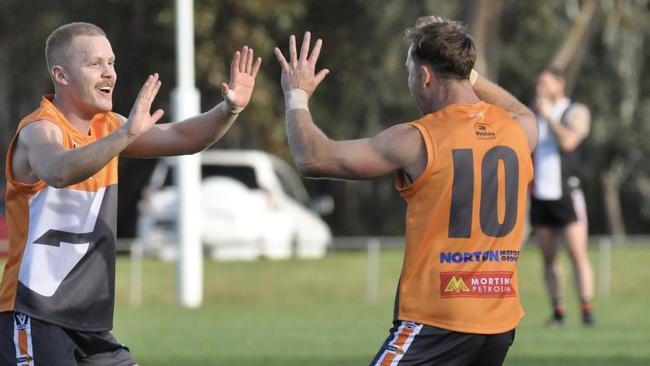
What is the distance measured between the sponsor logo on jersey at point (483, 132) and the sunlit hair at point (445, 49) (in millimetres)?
229

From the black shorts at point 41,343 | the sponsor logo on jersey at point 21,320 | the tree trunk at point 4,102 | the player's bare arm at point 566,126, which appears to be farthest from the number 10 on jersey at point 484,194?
the tree trunk at point 4,102

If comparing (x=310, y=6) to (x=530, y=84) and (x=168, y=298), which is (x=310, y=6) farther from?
(x=168, y=298)

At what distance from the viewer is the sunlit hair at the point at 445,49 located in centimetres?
586

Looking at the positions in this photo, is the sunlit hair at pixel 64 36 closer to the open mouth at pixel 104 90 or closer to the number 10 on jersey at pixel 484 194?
the open mouth at pixel 104 90

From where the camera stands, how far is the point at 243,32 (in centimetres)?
2966

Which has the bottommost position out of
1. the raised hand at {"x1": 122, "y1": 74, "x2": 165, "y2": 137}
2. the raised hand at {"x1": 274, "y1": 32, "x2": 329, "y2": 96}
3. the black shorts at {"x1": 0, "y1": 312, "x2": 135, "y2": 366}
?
the black shorts at {"x1": 0, "y1": 312, "x2": 135, "y2": 366}

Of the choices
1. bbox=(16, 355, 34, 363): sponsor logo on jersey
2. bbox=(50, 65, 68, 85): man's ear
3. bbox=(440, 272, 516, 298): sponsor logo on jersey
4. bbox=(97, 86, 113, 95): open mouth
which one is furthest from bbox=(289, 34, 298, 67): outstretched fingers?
bbox=(16, 355, 34, 363): sponsor logo on jersey

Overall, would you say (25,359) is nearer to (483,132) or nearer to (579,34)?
(483,132)

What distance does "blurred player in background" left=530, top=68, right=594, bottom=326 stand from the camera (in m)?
13.6

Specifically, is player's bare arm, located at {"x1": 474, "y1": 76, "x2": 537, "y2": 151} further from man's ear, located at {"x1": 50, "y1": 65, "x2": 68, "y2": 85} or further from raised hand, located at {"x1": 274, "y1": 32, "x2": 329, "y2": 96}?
man's ear, located at {"x1": 50, "y1": 65, "x2": 68, "y2": 85}

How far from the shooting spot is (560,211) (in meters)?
13.7

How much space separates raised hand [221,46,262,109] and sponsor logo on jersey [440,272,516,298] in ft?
4.46

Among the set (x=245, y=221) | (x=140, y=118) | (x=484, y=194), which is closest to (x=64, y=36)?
(x=140, y=118)

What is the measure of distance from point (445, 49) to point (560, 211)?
319 inches
